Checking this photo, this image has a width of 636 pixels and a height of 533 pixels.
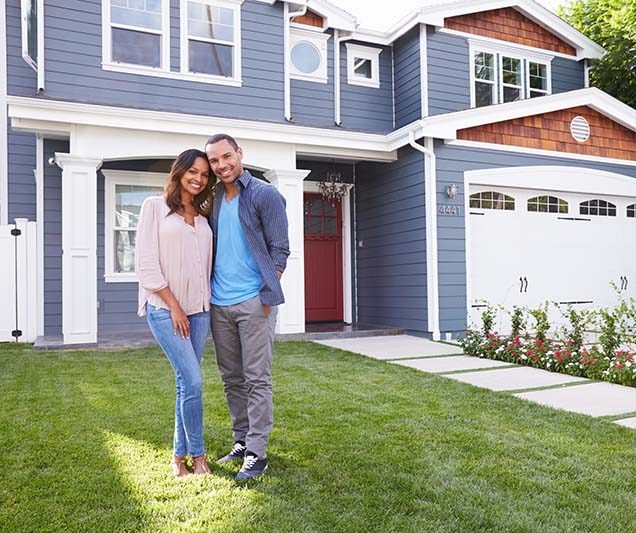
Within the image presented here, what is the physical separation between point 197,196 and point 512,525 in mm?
1983

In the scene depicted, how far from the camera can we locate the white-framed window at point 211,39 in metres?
7.98

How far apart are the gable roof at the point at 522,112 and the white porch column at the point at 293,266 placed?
6.47 feet

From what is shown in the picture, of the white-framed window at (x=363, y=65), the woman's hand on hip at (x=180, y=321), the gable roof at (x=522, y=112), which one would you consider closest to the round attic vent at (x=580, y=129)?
the gable roof at (x=522, y=112)

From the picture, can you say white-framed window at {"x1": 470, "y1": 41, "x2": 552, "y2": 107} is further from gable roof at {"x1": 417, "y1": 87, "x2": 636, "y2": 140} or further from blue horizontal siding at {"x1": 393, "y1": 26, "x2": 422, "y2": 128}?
gable roof at {"x1": 417, "y1": 87, "x2": 636, "y2": 140}

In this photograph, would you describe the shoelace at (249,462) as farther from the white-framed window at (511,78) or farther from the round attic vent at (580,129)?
the white-framed window at (511,78)

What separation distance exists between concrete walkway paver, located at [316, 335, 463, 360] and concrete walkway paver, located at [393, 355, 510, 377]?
29cm

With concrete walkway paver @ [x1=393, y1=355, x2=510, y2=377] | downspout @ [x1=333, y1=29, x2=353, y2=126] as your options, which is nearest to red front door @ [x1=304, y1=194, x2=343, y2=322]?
downspout @ [x1=333, y1=29, x2=353, y2=126]

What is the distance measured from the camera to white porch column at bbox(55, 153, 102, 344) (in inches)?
265

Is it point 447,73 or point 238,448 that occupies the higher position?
point 447,73

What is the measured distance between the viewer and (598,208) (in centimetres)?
954

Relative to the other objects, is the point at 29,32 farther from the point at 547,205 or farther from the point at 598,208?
the point at 598,208

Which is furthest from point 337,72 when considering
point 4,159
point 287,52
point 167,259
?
point 167,259

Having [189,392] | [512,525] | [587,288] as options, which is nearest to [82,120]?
[189,392]

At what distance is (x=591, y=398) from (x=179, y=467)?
331 cm
